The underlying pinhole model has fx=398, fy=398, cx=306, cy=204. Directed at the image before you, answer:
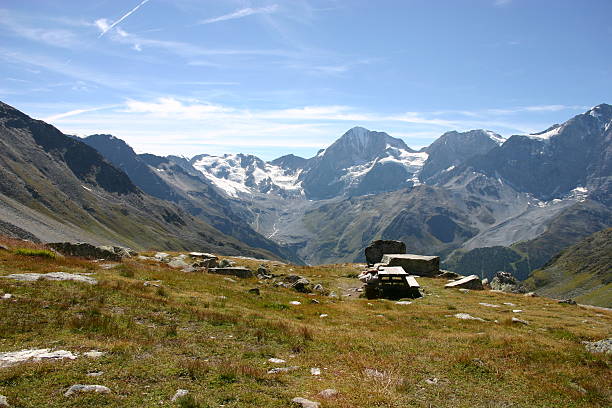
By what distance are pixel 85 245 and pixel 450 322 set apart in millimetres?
34563

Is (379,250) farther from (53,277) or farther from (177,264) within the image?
(53,277)

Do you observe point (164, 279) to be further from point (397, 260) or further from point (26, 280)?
point (397, 260)

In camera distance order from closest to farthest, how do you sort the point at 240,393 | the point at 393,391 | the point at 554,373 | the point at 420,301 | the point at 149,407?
the point at 149,407 → the point at 240,393 → the point at 393,391 → the point at 554,373 → the point at 420,301

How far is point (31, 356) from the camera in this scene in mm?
12891

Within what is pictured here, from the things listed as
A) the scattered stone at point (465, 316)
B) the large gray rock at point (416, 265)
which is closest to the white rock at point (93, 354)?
the scattered stone at point (465, 316)

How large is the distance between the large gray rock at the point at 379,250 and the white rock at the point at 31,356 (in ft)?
180

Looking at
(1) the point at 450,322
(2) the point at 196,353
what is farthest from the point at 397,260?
(2) the point at 196,353

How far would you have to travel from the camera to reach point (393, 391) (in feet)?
42.1

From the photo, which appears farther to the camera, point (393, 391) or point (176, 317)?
point (176, 317)

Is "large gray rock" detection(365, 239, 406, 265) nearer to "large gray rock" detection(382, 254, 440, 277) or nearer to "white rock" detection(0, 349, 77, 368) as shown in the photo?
"large gray rock" detection(382, 254, 440, 277)

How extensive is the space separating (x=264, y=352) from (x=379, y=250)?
50898 mm

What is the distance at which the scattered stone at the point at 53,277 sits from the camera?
2172cm

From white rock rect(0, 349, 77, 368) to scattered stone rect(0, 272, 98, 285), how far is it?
979cm

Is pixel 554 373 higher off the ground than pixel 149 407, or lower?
lower
